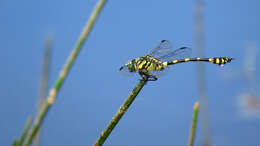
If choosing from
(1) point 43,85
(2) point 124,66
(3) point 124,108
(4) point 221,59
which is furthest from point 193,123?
(4) point 221,59

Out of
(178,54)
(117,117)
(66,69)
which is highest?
(66,69)

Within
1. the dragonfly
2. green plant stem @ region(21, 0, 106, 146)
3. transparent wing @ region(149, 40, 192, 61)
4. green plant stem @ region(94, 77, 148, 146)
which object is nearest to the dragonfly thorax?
the dragonfly

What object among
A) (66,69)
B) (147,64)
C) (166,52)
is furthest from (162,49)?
(66,69)

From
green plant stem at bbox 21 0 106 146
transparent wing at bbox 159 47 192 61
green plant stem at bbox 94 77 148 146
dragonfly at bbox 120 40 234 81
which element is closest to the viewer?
green plant stem at bbox 21 0 106 146

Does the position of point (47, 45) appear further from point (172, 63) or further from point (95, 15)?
point (95, 15)

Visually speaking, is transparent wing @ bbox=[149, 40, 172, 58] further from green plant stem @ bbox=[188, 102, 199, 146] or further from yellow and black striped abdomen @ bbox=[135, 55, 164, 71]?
green plant stem @ bbox=[188, 102, 199, 146]

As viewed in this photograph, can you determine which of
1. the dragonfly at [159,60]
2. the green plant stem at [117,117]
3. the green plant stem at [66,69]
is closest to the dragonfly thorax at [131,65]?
the dragonfly at [159,60]

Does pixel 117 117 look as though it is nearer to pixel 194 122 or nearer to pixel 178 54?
pixel 194 122
